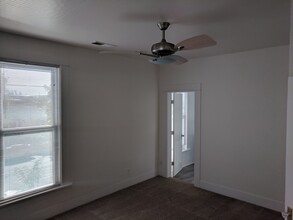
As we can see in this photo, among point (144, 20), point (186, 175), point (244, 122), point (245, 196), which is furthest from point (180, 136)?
point (144, 20)

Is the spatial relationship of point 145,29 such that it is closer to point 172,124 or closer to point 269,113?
point 269,113

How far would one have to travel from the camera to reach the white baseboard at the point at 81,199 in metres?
3.10

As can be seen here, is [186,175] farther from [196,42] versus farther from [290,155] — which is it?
[290,155]

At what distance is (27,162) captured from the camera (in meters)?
2.95

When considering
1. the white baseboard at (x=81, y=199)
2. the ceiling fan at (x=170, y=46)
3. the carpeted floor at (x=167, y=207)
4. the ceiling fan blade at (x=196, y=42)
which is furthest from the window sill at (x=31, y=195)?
the ceiling fan blade at (x=196, y=42)

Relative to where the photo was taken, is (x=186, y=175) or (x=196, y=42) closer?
(x=196, y=42)

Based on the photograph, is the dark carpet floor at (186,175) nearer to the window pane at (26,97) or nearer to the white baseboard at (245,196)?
the white baseboard at (245,196)

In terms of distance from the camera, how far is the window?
273cm

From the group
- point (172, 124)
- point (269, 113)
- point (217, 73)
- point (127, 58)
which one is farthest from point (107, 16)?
point (172, 124)

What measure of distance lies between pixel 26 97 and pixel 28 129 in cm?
44

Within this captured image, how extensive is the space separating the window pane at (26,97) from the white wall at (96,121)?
8.2 inches

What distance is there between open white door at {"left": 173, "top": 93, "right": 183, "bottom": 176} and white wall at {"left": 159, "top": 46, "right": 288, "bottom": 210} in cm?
80

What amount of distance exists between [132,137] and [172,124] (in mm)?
1093

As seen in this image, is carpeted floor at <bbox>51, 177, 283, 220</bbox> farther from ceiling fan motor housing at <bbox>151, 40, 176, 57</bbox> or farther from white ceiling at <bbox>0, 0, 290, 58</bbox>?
white ceiling at <bbox>0, 0, 290, 58</bbox>
